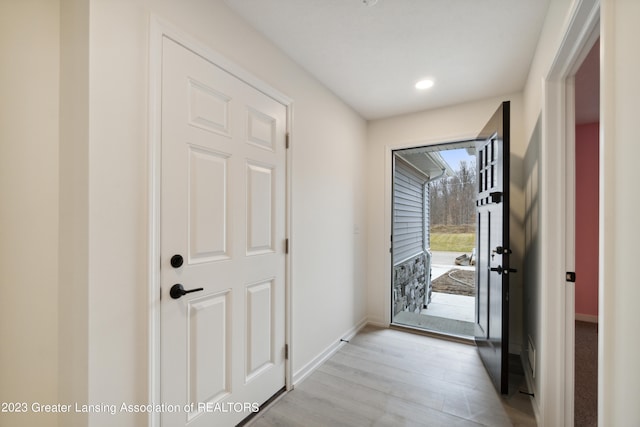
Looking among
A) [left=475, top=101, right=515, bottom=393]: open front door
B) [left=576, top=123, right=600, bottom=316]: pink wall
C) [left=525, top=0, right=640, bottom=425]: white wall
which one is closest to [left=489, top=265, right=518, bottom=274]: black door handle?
[left=475, top=101, right=515, bottom=393]: open front door

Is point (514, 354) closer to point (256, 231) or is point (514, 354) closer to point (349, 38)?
point (256, 231)

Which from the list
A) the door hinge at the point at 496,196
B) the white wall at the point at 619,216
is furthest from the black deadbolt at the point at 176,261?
the door hinge at the point at 496,196

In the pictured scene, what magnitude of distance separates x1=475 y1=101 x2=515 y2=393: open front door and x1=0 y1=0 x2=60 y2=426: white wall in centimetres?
254

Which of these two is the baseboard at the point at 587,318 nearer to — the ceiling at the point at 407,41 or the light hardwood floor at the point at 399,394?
the light hardwood floor at the point at 399,394

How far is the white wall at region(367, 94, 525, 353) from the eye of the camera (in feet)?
8.53

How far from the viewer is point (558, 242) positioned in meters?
1.55

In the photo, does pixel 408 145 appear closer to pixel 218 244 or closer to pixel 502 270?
pixel 502 270

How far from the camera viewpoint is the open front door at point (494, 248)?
1.93m

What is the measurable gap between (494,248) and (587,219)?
239cm

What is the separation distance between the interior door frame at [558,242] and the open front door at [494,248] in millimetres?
323

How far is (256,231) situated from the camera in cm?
181

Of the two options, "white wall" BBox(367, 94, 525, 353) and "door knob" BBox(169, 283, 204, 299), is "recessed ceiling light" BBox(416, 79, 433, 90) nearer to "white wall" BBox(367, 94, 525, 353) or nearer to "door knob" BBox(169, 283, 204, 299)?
"white wall" BBox(367, 94, 525, 353)

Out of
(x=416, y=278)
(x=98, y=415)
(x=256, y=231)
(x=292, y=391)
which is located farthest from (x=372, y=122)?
(x=98, y=415)

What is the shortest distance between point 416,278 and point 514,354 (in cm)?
201
